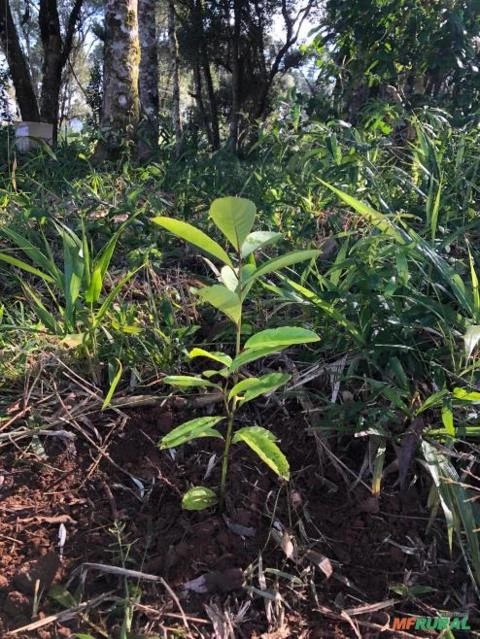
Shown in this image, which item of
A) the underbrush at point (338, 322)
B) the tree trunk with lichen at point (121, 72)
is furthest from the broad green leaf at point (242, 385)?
the tree trunk with lichen at point (121, 72)

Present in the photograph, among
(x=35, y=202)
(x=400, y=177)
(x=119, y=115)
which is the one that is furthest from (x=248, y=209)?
(x=119, y=115)

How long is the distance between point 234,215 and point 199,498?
677 millimetres

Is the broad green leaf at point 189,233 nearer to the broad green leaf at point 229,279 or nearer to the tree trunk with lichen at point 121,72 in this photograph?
the broad green leaf at point 229,279

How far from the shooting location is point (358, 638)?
1101 mm

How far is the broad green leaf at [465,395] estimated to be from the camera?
4.34 ft

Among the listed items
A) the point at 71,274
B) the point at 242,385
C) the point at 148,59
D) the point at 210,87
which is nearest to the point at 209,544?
the point at 242,385

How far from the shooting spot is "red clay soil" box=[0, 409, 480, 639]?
1.12 meters

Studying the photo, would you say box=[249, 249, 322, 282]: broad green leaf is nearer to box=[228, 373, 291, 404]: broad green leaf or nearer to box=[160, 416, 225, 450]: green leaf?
box=[228, 373, 291, 404]: broad green leaf

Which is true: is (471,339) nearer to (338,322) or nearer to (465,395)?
(465,395)

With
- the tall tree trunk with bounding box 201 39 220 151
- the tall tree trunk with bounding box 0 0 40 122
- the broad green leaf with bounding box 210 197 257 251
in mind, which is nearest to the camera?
the broad green leaf with bounding box 210 197 257 251

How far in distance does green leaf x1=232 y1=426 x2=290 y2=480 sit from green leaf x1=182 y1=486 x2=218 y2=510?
192 millimetres

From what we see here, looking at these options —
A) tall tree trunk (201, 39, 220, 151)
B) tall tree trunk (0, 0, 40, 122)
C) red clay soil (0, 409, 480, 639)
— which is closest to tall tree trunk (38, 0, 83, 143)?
tall tree trunk (0, 0, 40, 122)

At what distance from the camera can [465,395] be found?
134 centimetres

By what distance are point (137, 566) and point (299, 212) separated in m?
1.66
